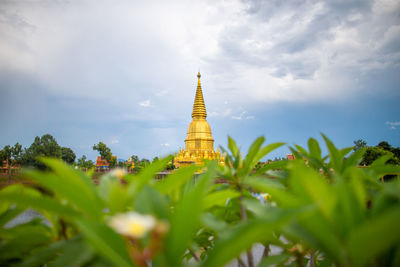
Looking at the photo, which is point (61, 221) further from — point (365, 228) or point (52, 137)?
point (52, 137)

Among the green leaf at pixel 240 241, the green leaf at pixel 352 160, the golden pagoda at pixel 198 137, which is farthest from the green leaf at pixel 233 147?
the golden pagoda at pixel 198 137

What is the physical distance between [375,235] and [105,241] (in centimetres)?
39

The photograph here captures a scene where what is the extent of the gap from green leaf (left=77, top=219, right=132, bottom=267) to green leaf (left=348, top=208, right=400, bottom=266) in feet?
1.08

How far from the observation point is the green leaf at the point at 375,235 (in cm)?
→ 28

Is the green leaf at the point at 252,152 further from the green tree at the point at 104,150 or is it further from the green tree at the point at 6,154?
the green tree at the point at 6,154

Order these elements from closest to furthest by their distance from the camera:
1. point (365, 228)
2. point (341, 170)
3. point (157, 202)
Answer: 1. point (365, 228)
2. point (157, 202)
3. point (341, 170)

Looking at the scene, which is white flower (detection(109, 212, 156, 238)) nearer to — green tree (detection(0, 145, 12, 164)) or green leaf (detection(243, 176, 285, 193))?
green leaf (detection(243, 176, 285, 193))

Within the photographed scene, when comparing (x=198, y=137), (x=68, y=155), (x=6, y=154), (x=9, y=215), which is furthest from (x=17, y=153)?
(x=9, y=215)

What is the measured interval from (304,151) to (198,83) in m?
22.2

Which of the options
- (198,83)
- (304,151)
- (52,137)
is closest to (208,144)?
(198,83)

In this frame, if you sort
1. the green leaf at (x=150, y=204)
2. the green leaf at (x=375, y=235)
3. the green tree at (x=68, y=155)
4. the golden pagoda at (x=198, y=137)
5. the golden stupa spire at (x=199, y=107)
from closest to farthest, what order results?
the green leaf at (x=375, y=235)
the green leaf at (x=150, y=204)
the golden pagoda at (x=198, y=137)
the golden stupa spire at (x=199, y=107)
the green tree at (x=68, y=155)

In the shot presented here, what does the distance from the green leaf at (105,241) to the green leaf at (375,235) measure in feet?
1.08

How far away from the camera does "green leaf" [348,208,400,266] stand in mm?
283

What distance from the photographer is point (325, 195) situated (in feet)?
1.17
